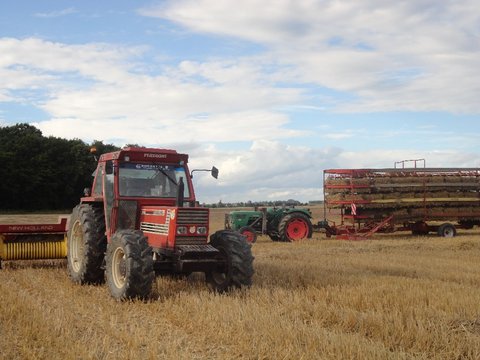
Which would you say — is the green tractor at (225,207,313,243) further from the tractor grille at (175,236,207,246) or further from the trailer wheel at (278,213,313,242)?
the tractor grille at (175,236,207,246)

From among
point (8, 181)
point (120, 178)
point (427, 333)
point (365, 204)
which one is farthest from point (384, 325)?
point (8, 181)

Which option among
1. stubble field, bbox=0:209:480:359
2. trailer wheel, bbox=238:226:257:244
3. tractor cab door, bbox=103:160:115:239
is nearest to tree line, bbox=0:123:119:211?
trailer wheel, bbox=238:226:257:244

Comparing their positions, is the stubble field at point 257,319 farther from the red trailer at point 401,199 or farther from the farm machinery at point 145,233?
the red trailer at point 401,199

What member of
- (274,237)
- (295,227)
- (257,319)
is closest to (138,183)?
(257,319)

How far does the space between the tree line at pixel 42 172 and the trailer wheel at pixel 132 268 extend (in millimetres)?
43185

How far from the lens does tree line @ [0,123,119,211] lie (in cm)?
5050

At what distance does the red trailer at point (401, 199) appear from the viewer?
20.4 meters

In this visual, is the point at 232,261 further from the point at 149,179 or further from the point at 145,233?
the point at 149,179

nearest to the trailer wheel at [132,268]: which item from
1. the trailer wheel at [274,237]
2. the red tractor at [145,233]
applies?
the red tractor at [145,233]

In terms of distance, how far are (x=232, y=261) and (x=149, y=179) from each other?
2.13 metres

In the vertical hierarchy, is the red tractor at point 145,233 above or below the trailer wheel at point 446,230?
above

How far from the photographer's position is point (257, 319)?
19.9 ft

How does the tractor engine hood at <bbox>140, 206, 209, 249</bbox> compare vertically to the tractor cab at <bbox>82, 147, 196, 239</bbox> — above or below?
below

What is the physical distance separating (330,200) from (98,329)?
1545 centimetres
